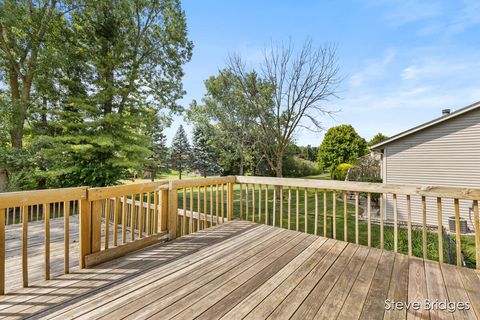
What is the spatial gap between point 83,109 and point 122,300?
385 inches

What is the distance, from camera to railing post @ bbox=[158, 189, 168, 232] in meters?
3.10

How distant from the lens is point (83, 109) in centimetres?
900

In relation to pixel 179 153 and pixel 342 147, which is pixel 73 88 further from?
pixel 342 147

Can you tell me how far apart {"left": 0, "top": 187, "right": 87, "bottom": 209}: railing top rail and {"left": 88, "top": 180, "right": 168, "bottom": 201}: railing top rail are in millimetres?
81

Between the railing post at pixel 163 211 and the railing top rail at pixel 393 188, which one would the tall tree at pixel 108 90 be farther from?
the railing top rail at pixel 393 188

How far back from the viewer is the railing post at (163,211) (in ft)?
10.2

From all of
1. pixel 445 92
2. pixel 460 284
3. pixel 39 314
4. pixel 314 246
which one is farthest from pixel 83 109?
pixel 445 92

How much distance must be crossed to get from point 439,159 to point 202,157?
53.7 feet

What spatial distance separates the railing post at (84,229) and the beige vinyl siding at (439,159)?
966cm

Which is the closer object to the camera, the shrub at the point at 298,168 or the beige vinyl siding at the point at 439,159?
the beige vinyl siding at the point at 439,159

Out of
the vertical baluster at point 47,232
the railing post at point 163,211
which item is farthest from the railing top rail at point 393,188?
the vertical baluster at point 47,232

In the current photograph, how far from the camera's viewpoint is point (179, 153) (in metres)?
20.5

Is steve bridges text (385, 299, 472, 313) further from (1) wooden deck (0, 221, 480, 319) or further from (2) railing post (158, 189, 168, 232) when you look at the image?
(2) railing post (158, 189, 168, 232)

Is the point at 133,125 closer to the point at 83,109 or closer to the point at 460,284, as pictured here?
the point at 83,109
